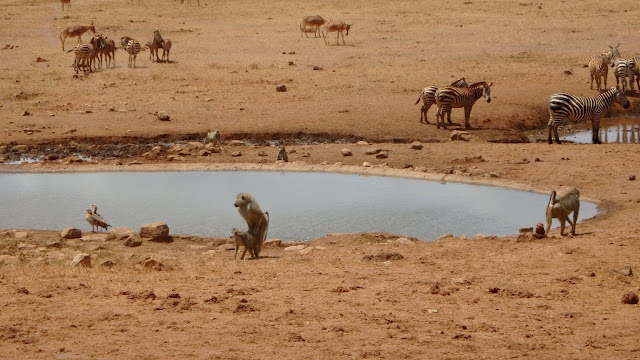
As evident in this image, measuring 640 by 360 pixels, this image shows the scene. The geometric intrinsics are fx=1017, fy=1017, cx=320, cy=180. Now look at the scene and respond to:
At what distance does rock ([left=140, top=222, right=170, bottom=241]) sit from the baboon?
1868 millimetres

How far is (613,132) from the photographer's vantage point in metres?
23.2

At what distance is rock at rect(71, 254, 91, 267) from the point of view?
444 inches

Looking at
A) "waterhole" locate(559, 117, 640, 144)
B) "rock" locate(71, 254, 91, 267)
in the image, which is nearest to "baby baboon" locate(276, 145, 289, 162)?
"waterhole" locate(559, 117, 640, 144)

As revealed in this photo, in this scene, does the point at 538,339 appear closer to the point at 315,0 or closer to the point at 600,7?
the point at 600,7

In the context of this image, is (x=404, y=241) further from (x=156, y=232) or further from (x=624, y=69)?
(x=624, y=69)

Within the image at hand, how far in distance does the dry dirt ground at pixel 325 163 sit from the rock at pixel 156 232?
159mm

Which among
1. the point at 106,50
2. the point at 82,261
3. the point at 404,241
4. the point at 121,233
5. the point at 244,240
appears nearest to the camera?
the point at 82,261

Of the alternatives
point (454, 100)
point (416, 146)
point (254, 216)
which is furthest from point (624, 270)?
point (454, 100)

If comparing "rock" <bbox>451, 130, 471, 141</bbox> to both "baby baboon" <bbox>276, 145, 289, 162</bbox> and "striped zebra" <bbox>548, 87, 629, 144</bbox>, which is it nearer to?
"striped zebra" <bbox>548, 87, 629, 144</bbox>

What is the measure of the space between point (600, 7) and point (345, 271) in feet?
99.5

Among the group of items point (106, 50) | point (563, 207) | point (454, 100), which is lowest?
point (563, 207)

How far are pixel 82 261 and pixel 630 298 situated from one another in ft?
19.1

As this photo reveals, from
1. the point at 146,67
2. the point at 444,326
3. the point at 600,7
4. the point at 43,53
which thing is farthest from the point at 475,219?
the point at 600,7

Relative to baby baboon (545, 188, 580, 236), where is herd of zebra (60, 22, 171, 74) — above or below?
above
